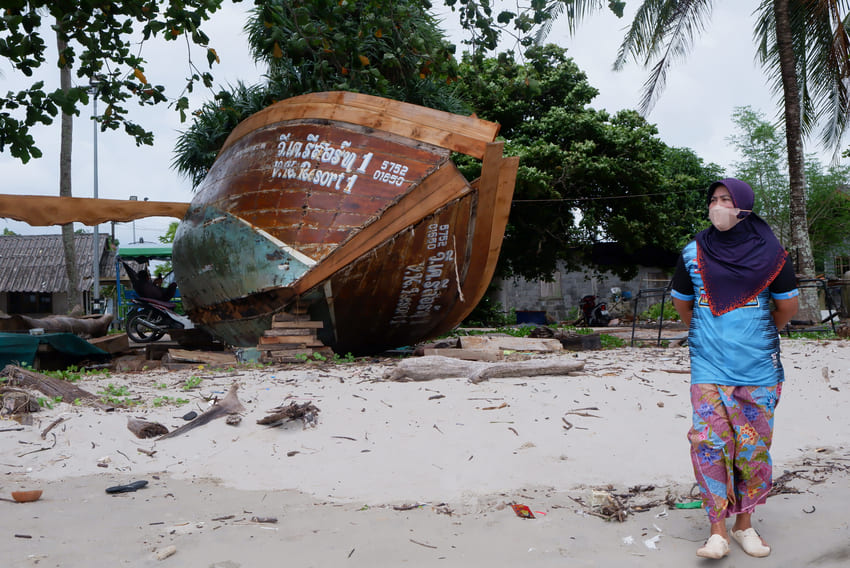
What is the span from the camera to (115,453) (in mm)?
3660

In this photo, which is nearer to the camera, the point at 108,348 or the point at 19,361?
the point at 19,361

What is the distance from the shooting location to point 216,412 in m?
4.13

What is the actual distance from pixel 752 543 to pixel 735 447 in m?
0.33

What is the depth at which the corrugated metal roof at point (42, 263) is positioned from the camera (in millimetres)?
23797

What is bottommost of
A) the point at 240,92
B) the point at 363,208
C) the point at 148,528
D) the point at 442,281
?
the point at 148,528

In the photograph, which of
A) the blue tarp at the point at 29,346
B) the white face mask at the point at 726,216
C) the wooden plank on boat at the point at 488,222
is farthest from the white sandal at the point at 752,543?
Result: the blue tarp at the point at 29,346

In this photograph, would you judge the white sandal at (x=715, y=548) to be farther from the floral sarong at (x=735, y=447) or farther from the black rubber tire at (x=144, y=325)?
the black rubber tire at (x=144, y=325)

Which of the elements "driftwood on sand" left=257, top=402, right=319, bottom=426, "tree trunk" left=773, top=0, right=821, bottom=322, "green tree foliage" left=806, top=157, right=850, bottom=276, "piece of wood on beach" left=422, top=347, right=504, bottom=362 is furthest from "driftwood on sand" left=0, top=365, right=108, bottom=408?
"green tree foliage" left=806, top=157, right=850, bottom=276

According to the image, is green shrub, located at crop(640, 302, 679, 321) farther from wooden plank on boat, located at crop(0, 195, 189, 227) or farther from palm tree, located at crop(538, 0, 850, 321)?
wooden plank on boat, located at crop(0, 195, 189, 227)

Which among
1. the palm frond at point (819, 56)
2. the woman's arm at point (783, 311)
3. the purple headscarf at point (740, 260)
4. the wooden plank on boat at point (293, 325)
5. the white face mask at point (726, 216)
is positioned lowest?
the wooden plank on boat at point (293, 325)

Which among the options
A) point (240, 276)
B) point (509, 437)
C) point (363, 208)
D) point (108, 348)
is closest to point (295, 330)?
point (240, 276)

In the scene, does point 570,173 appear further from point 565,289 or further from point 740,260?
point 740,260

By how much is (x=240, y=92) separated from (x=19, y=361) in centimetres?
1064

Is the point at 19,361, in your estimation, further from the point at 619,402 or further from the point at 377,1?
the point at 619,402
